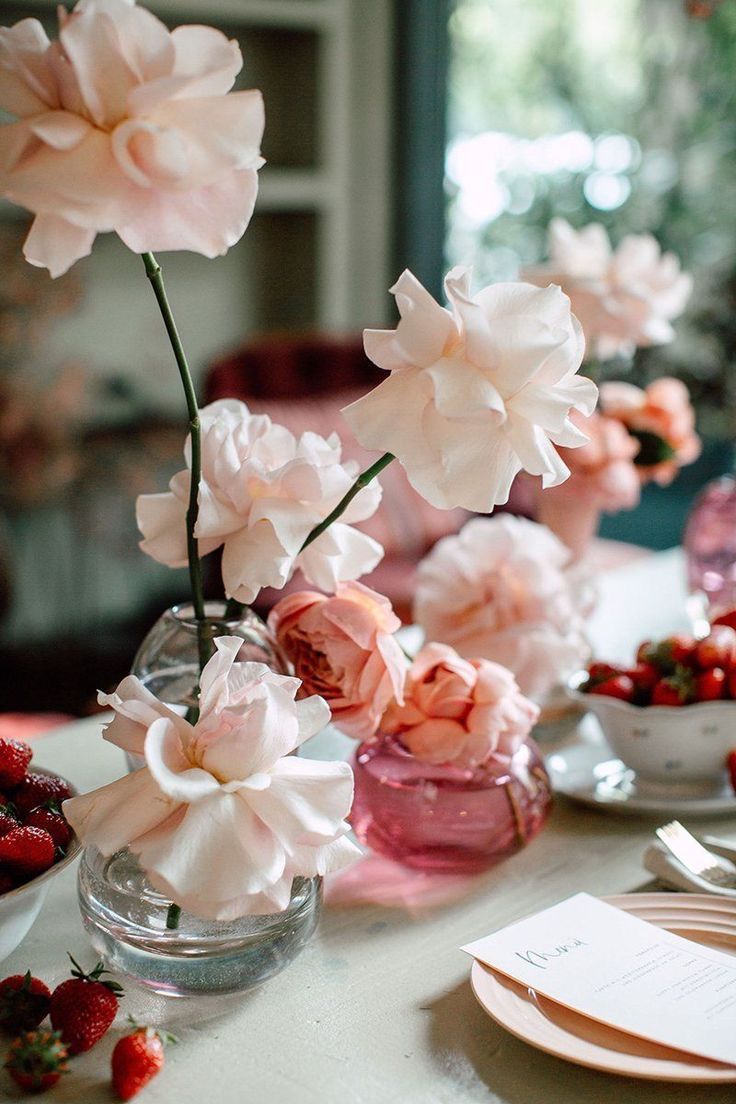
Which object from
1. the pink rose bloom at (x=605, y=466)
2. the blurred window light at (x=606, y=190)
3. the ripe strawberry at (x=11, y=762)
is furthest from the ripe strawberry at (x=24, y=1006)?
the blurred window light at (x=606, y=190)

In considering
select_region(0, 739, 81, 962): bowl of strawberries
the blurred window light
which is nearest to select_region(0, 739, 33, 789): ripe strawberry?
select_region(0, 739, 81, 962): bowl of strawberries

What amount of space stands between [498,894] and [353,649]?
24cm

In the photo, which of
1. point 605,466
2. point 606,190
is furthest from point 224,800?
point 606,190

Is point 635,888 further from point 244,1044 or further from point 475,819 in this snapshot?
point 244,1044

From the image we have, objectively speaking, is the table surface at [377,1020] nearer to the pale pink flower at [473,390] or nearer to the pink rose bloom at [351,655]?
the pink rose bloom at [351,655]

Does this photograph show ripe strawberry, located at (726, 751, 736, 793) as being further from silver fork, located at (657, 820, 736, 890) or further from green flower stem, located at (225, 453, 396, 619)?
green flower stem, located at (225, 453, 396, 619)

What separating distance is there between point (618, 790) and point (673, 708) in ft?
0.30

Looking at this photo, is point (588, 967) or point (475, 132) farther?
point (475, 132)

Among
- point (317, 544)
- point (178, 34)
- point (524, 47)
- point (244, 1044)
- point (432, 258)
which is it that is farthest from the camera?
point (432, 258)

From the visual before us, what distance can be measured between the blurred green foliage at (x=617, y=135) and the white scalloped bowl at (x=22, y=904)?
8.81 feet

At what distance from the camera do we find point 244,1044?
0.76m

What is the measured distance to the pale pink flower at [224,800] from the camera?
2.22 feet

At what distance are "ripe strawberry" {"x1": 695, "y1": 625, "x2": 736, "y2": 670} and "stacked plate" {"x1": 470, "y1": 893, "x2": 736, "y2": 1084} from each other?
11.6 inches

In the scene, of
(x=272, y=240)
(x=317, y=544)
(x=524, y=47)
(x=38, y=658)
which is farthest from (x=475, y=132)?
(x=317, y=544)
